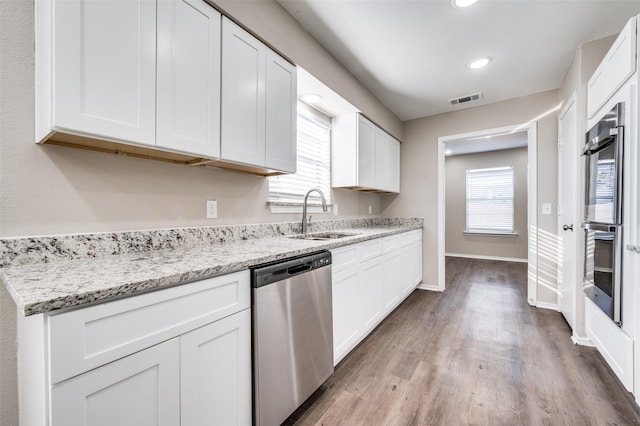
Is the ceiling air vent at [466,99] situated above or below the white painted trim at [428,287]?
above

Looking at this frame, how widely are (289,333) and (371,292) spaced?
1.16 meters

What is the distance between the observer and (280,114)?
184 cm

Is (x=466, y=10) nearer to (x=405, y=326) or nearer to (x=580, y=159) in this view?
(x=580, y=159)

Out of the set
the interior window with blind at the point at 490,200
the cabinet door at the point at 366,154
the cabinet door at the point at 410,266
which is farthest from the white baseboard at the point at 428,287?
the interior window with blind at the point at 490,200

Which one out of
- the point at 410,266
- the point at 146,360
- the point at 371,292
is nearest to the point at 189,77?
the point at 146,360

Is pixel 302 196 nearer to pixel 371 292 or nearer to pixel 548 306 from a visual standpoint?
pixel 371 292

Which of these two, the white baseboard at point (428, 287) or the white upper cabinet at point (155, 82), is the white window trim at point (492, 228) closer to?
the white baseboard at point (428, 287)

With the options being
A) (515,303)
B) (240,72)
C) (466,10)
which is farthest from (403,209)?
(240,72)

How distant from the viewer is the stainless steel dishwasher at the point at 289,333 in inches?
47.9

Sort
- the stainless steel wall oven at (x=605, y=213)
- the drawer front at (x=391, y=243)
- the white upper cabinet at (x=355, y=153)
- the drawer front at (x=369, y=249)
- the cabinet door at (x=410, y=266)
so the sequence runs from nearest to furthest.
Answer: the stainless steel wall oven at (x=605, y=213)
the drawer front at (x=369, y=249)
the drawer front at (x=391, y=243)
the white upper cabinet at (x=355, y=153)
the cabinet door at (x=410, y=266)

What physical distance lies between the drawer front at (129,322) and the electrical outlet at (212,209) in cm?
72

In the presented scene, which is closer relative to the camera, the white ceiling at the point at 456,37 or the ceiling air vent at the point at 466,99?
the white ceiling at the point at 456,37

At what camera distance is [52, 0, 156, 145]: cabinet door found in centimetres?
94

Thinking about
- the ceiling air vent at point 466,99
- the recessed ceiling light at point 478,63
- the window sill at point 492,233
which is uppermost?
the recessed ceiling light at point 478,63
